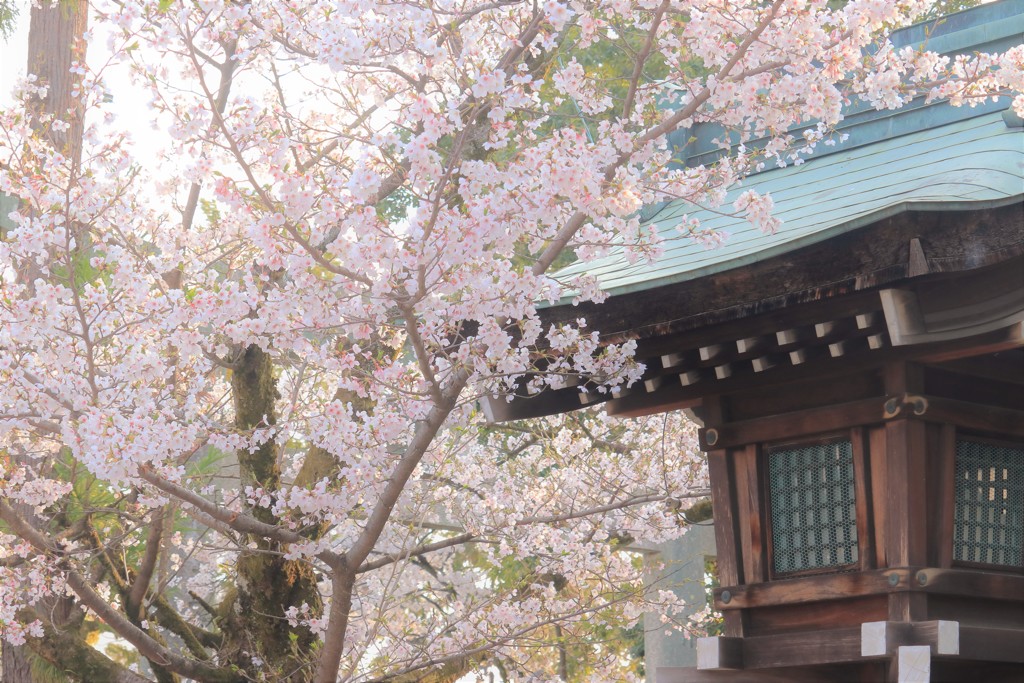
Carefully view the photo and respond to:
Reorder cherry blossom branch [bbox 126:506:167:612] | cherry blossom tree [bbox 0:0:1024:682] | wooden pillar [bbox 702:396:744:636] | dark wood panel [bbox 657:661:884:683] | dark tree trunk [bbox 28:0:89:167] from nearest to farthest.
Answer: cherry blossom tree [bbox 0:0:1024:682]
dark wood panel [bbox 657:661:884:683]
wooden pillar [bbox 702:396:744:636]
cherry blossom branch [bbox 126:506:167:612]
dark tree trunk [bbox 28:0:89:167]

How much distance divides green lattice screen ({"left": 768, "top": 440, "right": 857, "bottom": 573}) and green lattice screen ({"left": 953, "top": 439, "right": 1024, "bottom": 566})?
1.52 ft

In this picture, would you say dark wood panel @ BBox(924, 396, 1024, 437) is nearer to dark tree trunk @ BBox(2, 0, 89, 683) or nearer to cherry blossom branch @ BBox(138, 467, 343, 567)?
cherry blossom branch @ BBox(138, 467, 343, 567)

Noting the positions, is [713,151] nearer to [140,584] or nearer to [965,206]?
[965,206]

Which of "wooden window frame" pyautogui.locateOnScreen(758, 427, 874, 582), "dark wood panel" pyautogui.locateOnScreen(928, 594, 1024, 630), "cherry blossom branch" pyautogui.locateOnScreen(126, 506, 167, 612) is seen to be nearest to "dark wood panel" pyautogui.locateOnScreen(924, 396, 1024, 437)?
"wooden window frame" pyautogui.locateOnScreen(758, 427, 874, 582)

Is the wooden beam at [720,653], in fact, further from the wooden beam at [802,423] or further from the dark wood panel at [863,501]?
the wooden beam at [802,423]

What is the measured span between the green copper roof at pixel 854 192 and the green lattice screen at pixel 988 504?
3.85 feet

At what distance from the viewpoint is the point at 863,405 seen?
4727 millimetres

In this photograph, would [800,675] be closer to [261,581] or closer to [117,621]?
[261,581]

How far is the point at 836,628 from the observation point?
15.6 feet

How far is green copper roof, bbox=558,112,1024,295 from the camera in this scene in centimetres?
430

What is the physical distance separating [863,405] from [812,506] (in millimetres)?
544

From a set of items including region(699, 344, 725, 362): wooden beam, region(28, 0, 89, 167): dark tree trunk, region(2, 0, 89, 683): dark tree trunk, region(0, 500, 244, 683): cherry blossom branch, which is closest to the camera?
region(699, 344, 725, 362): wooden beam

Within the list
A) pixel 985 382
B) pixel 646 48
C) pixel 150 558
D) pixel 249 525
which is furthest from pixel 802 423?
pixel 150 558

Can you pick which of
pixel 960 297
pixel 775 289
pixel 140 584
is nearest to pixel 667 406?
pixel 775 289
